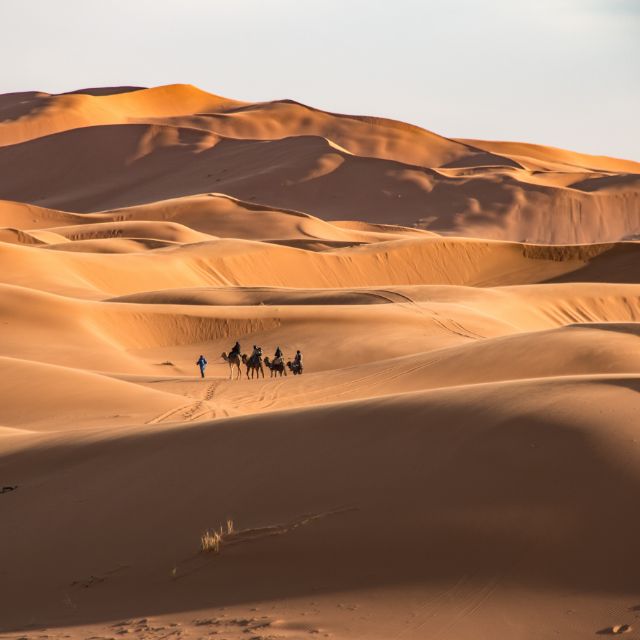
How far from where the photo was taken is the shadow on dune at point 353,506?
7.45 m

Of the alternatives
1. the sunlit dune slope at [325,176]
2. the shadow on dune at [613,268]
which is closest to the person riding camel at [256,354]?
the shadow on dune at [613,268]

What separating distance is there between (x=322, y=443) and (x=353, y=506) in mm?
1414

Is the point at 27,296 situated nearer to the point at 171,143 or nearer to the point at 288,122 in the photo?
the point at 171,143

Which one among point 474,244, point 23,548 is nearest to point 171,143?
point 474,244

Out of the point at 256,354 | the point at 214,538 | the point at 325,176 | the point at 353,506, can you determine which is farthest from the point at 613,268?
the point at 214,538

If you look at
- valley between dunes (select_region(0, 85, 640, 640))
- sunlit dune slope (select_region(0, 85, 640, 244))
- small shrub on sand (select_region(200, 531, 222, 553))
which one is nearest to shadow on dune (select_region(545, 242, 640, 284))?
valley between dunes (select_region(0, 85, 640, 640))

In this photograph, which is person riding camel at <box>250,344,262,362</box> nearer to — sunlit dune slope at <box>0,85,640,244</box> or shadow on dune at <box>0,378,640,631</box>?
shadow on dune at <box>0,378,640,631</box>

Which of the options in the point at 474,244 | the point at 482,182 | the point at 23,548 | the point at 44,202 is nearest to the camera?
the point at 23,548

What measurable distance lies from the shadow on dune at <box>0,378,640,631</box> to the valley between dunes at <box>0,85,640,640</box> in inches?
0.9

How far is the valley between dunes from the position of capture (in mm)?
7195

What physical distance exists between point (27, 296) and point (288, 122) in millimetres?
Answer: 94529

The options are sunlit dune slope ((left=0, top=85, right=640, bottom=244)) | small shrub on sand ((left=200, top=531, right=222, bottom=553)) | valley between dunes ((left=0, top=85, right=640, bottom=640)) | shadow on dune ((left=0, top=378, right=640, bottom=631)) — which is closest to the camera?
valley between dunes ((left=0, top=85, right=640, bottom=640))

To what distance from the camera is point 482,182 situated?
8281cm

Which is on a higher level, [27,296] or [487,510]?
[487,510]
